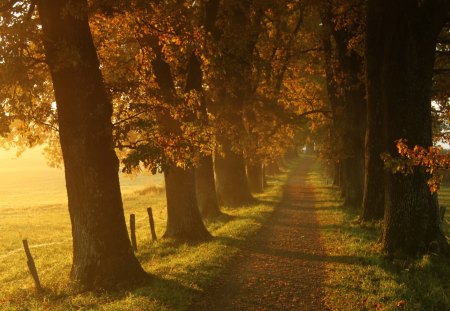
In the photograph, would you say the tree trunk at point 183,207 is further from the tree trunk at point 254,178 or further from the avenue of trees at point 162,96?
the tree trunk at point 254,178

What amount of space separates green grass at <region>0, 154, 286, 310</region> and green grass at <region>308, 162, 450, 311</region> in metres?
3.04

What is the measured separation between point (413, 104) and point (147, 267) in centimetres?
851

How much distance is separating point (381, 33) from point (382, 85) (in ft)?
5.79

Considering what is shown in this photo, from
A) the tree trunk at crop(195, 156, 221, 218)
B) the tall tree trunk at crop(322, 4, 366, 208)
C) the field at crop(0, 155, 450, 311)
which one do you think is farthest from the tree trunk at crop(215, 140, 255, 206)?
the tall tree trunk at crop(322, 4, 366, 208)

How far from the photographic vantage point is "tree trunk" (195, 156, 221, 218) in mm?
20344

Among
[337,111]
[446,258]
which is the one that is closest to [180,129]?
[446,258]

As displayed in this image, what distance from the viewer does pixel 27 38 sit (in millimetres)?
10242

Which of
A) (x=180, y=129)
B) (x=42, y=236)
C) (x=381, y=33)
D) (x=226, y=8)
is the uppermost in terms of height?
(x=226, y=8)

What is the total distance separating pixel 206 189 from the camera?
20.8m

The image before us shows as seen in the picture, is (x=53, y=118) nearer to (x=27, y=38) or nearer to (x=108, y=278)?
(x=27, y=38)

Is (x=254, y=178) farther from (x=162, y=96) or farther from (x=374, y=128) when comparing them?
(x=162, y=96)

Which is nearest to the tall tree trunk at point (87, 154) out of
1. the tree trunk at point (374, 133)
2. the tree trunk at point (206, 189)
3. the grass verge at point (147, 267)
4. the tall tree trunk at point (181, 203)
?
the grass verge at point (147, 267)

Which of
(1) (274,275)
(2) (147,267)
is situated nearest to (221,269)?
(1) (274,275)

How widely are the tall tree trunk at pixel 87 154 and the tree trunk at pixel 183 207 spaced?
16.1 ft
